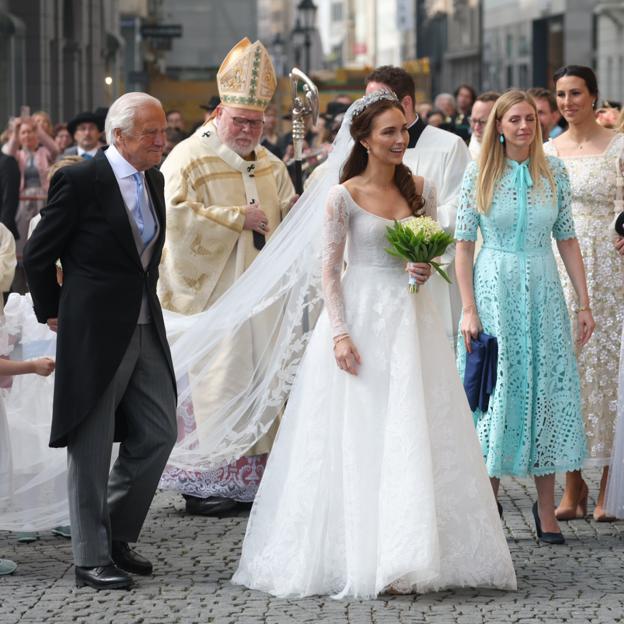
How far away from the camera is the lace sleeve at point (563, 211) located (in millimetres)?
7461

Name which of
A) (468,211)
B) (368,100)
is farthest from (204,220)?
(368,100)

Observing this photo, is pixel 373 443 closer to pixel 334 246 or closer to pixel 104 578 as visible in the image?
pixel 334 246

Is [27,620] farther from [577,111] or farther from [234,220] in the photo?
[577,111]

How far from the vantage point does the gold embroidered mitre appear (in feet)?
28.0

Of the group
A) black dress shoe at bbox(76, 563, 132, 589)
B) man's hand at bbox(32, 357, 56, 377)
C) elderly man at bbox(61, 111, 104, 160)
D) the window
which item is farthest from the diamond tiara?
the window

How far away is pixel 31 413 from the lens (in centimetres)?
780

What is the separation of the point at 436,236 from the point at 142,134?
1242mm

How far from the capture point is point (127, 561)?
6.81m

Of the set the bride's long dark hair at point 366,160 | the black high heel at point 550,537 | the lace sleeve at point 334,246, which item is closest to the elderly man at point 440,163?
the black high heel at point 550,537

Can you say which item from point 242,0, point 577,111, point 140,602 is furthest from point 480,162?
point 242,0

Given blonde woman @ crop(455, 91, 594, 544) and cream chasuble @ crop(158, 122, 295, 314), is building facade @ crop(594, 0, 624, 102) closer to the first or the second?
cream chasuble @ crop(158, 122, 295, 314)

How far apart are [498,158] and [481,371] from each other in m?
0.97

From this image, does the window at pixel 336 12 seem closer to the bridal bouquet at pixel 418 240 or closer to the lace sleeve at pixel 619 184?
the lace sleeve at pixel 619 184

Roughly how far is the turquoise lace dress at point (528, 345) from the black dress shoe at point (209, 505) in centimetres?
151
